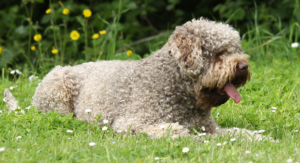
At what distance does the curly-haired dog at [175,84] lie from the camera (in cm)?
382

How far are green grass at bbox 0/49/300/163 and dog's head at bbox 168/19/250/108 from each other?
1.66 feet

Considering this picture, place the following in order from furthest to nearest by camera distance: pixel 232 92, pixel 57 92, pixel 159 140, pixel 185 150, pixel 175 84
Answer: pixel 57 92
pixel 175 84
pixel 232 92
pixel 159 140
pixel 185 150

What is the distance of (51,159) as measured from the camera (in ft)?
10.4

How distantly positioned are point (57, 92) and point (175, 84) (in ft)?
5.26

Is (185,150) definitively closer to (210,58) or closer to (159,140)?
(159,140)

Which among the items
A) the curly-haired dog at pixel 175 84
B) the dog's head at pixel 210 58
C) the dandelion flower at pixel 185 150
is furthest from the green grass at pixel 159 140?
the dog's head at pixel 210 58

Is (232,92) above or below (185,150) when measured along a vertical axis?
above

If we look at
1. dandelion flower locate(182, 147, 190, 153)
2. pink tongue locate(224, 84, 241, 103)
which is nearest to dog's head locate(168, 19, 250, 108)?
pink tongue locate(224, 84, 241, 103)

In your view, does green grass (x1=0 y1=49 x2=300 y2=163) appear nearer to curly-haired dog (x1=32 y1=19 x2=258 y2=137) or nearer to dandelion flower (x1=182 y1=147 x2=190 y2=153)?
dandelion flower (x1=182 y1=147 x2=190 y2=153)

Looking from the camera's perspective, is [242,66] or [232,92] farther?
[232,92]

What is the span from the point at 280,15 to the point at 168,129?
465 cm

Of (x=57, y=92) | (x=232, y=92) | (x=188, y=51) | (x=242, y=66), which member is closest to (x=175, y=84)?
(x=188, y=51)

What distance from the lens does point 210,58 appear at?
3.87 meters

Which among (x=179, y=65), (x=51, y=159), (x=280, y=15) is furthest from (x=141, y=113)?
(x=280, y=15)
